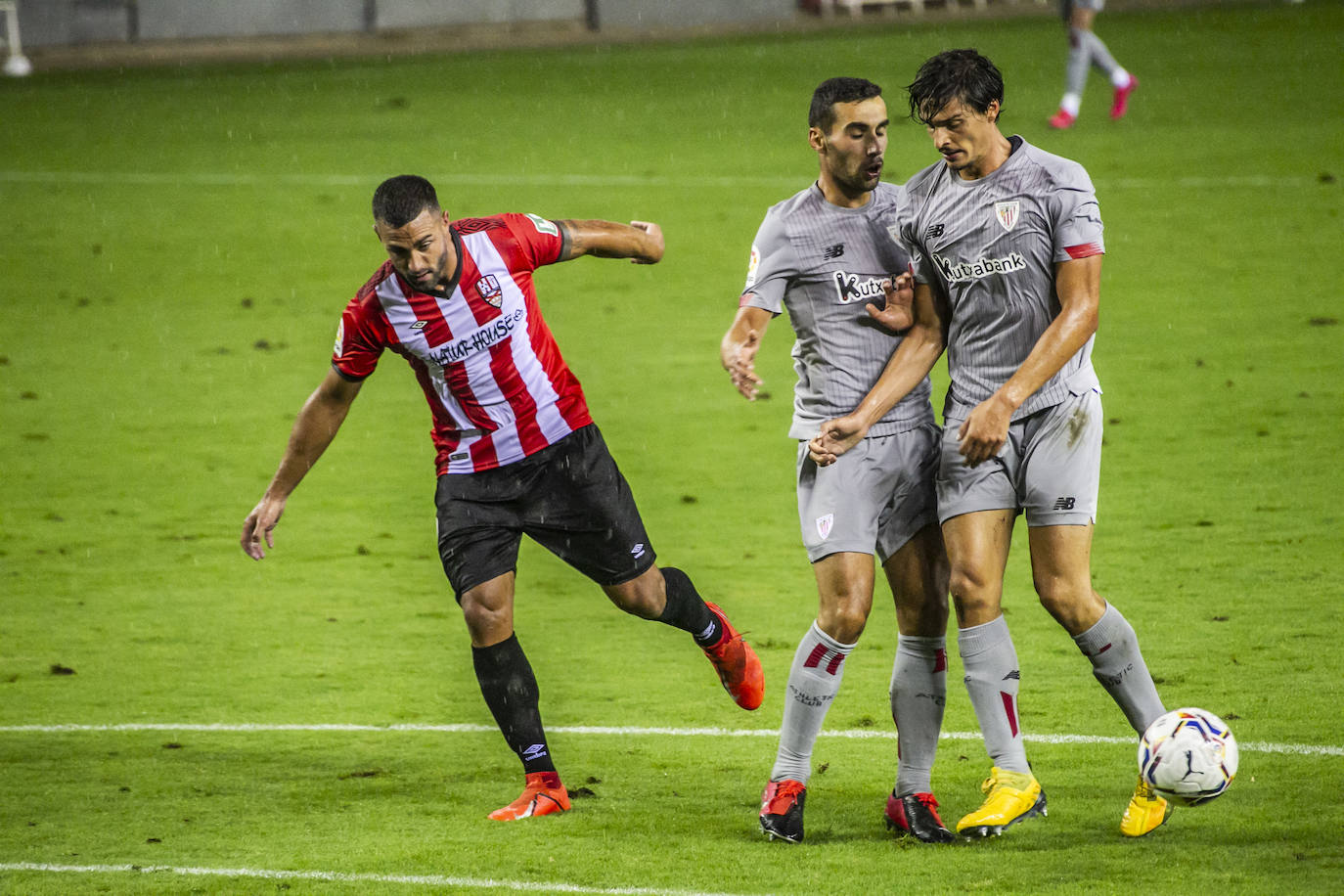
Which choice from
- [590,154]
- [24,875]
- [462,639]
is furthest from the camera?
[590,154]

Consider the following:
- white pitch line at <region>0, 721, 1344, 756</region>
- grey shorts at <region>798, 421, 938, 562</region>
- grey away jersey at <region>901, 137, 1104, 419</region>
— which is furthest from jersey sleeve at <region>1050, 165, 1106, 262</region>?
white pitch line at <region>0, 721, 1344, 756</region>

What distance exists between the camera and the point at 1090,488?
5.50m

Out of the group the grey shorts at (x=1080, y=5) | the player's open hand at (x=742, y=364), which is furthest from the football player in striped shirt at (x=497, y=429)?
the grey shorts at (x=1080, y=5)

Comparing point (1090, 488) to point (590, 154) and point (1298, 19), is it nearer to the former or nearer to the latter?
point (590, 154)

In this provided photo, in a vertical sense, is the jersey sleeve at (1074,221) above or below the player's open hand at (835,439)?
above

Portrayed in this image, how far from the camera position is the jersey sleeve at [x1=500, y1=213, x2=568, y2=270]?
627 centimetres

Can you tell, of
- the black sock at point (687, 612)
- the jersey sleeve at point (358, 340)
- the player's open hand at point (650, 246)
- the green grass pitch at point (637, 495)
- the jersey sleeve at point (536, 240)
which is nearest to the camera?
the green grass pitch at point (637, 495)

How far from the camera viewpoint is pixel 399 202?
225 inches

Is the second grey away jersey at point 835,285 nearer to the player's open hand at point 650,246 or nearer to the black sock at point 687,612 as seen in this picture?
the player's open hand at point 650,246

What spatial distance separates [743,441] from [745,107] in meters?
10.7

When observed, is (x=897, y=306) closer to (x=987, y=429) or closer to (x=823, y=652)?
(x=987, y=429)

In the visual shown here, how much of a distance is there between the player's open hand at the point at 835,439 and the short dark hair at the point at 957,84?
96 centimetres

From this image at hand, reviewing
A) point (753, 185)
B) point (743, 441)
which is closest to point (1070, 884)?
point (743, 441)

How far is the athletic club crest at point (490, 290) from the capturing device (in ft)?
20.1
